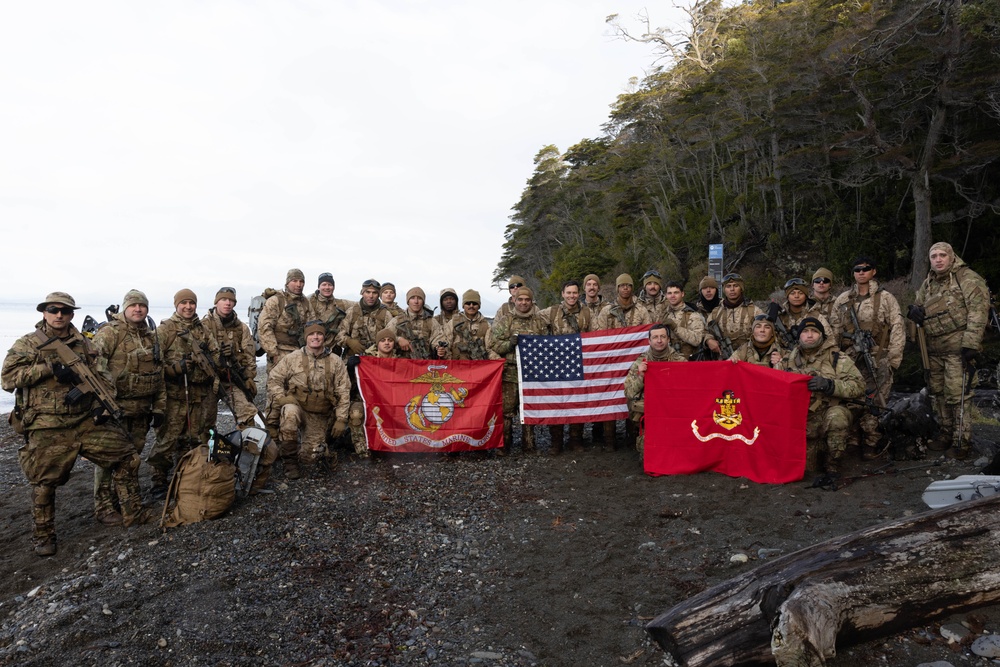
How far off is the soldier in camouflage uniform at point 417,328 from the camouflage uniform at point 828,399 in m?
5.15

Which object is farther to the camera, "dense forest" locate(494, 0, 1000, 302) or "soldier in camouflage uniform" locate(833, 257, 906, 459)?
"dense forest" locate(494, 0, 1000, 302)

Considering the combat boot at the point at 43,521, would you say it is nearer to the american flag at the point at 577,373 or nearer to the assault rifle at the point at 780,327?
the american flag at the point at 577,373

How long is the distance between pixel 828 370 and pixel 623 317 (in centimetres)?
301

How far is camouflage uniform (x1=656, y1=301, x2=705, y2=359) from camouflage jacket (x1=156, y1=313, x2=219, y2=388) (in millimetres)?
6454

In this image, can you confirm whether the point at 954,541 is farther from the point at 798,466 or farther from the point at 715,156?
the point at 715,156

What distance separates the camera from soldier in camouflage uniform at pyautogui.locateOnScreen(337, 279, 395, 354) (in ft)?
31.8

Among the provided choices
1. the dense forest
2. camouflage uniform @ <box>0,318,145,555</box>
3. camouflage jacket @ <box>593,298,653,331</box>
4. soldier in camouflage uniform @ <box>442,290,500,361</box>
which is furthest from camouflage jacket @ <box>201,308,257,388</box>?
the dense forest

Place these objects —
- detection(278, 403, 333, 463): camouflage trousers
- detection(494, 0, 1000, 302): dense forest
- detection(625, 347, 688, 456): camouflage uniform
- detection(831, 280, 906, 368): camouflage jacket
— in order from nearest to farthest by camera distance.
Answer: detection(831, 280, 906, 368): camouflage jacket < detection(278, 403, 333, 463): camouflage trousers < detection(625, 347, 688, 456): camouflage uniform < detection(494, 0, 1000, 302): dense forest

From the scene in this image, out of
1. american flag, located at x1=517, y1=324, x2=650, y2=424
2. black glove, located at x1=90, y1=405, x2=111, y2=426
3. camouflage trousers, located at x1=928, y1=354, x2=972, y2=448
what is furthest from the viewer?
american flag, located at x1=517, y1=324, x2=650, y2=424

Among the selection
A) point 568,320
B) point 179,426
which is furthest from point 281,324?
point 568,320

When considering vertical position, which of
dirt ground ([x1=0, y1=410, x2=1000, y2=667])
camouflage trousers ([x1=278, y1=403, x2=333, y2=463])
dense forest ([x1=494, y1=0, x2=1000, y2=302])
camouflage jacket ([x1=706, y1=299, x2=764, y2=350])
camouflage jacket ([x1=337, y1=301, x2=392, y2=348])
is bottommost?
dirt ground ([x1=0, y1=410, x2=1000, y2=667])

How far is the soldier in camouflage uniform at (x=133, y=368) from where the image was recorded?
6.66 metres

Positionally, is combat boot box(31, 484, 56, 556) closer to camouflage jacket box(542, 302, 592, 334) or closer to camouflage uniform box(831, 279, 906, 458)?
camouflage jacket box(542, 302, 592, 334)

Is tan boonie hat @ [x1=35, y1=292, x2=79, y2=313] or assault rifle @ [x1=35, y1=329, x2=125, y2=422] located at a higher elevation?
tan boonie hat @ [x1=35, y1=292, x2=79, y2=313]
